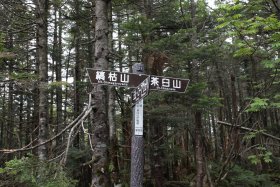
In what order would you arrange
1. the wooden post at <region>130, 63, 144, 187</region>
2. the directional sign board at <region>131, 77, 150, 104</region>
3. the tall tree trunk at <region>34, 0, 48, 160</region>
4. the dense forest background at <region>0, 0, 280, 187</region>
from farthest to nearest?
the tall tree trunk at <region>34, 0, 48, 160</region>
the dense forest background at <region>0, 0, 280, 187</region>
the wooden post at <region>130, 63, 144, 187</region>
the directional sign board at <region>131, 77, 150, 104</region>

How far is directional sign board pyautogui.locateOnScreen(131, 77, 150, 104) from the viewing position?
12.2 feet

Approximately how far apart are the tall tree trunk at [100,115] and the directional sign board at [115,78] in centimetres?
146

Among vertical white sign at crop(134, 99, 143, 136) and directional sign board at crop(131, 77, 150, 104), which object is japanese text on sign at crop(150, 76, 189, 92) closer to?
directional sign board at crop(131, 77, 150, 104)

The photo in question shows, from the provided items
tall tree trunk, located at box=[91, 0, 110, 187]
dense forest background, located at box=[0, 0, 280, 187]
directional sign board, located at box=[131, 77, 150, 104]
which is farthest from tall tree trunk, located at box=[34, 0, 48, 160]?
directional sign board, located at box=[131, 77, 150, 104]

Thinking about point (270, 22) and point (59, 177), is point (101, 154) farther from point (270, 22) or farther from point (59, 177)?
point (270, 22)

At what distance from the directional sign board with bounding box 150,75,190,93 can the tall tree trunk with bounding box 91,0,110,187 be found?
5.48 ft

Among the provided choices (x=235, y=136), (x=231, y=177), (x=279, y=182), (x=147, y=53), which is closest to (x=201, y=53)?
(x=147, y=53)

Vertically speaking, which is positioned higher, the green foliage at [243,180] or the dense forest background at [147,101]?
the dense forest background at [147,101]

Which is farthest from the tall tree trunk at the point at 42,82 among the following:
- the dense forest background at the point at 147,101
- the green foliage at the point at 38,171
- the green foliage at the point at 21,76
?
the green foliage at the point at 38,171

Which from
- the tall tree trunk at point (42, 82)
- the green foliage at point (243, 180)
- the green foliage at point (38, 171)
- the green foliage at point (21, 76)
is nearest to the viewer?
the green foliage at point (38, 171)

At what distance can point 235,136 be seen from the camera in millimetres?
7957

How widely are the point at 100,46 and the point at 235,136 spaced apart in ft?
15.6

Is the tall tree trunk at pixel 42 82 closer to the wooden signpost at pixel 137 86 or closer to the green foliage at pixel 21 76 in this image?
the green foliage at pixel 21 76

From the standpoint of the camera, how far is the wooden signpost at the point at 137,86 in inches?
152
